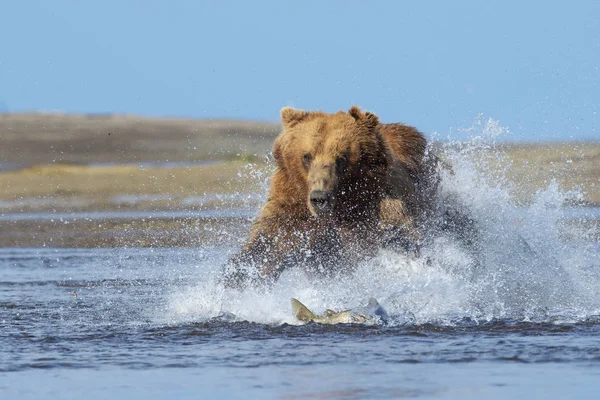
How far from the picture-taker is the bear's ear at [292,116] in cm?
850

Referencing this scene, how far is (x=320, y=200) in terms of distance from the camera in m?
7.71

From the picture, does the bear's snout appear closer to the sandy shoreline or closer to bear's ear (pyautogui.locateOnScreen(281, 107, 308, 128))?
bear's ear (pyautogui.locateOnScreen(281, 107, 308, 128))

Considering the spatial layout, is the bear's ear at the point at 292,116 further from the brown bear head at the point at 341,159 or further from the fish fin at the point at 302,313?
the fish fin at the point at 302,313

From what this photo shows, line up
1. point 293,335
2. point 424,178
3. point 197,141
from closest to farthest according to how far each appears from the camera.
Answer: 1. point 293,335
2. point 424,178
3. point 197,141

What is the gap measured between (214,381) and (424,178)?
373 cm

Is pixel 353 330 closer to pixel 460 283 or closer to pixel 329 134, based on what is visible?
pixel 460 283

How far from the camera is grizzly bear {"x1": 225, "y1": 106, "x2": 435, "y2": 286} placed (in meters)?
8.05

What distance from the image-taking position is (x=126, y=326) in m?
7.24

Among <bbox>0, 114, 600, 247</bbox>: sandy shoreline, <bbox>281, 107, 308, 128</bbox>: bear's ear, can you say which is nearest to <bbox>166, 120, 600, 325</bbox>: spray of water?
<bbox>281, 107, 308, 128</bbox>: bear's ear

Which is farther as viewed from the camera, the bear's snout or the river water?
the bear's snout

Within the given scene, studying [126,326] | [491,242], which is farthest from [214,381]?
[491,242]

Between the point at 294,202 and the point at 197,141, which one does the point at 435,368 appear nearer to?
the point at 294,202

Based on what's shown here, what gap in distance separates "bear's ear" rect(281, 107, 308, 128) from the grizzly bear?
4.8 inches

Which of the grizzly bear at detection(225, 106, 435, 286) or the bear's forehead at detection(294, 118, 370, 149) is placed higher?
the bear's forehead at detection(294, 118, 370, 149)
